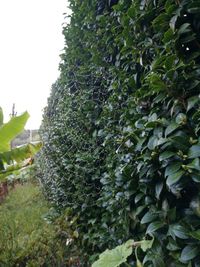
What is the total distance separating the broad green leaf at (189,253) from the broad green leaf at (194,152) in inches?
16.6

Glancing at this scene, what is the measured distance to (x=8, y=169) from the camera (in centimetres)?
379

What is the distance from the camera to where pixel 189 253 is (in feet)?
4.46

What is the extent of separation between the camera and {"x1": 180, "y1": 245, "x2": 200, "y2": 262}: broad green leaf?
134cm

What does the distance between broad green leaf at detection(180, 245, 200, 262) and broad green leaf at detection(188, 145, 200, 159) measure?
42 centimetres

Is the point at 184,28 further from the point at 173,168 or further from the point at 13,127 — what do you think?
the point at 13,127

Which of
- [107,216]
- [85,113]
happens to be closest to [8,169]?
[85,113]

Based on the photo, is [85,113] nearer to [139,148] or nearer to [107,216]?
[107,216]

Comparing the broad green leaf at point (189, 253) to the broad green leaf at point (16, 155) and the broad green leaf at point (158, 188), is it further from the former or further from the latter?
the broad green leaf at point (16, 155)

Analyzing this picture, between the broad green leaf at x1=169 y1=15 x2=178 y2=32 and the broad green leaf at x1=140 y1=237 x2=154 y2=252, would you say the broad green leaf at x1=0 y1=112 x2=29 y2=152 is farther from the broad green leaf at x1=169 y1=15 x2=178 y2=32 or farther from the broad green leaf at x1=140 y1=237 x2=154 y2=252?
the broad green leaf at x1=169 y1=15 x2=178 y2=32

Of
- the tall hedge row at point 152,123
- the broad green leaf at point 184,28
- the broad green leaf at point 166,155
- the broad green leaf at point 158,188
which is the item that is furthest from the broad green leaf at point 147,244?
the broad green leaf at point 184,28

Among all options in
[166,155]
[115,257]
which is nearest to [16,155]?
[115,257]

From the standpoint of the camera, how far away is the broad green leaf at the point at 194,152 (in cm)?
131

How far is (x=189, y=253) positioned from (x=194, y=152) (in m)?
0.46

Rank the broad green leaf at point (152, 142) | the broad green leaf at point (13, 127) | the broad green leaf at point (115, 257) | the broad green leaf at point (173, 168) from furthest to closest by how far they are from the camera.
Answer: the broad green leaf at point (13, 127), the broad green leaf at point (115, 257), the broad green leaf at point (152, 142), the broad green leaf at point (173, 168)
